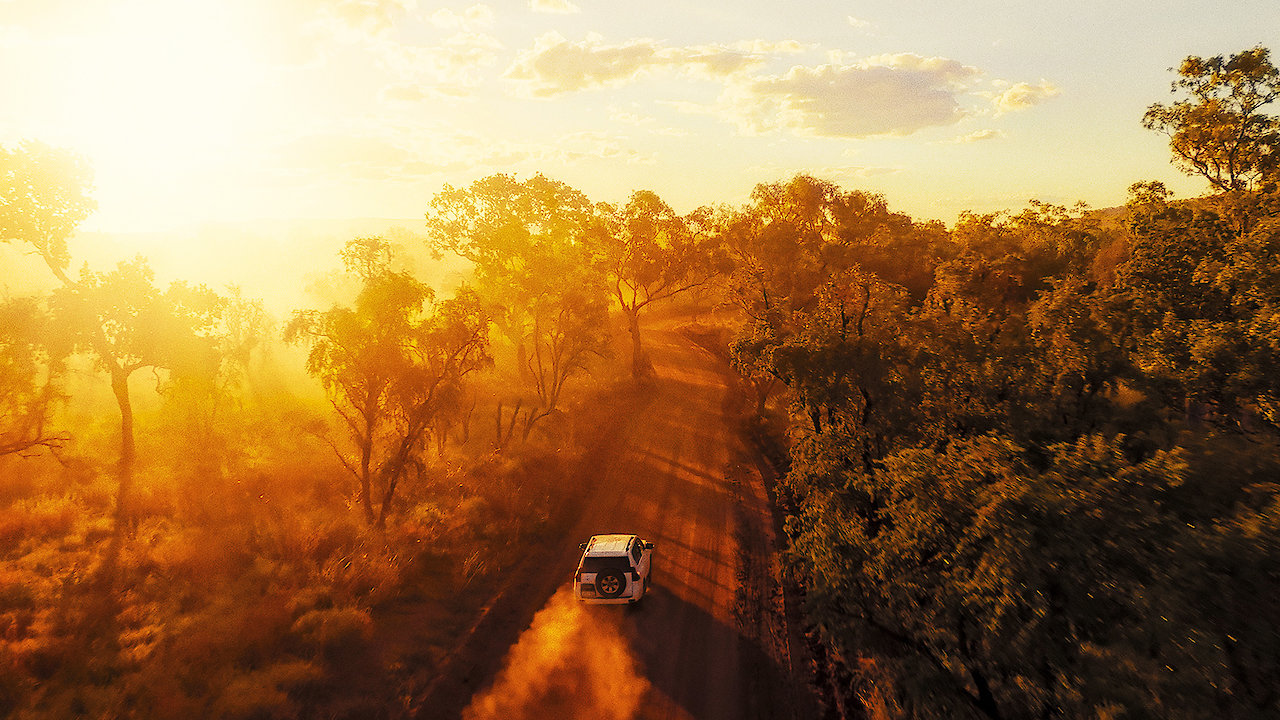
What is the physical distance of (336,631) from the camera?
14.9 metres

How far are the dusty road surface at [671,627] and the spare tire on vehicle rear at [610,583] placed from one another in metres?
0.78

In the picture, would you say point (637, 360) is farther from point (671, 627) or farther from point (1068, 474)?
point (1068, 474)

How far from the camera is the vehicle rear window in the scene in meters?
17.1

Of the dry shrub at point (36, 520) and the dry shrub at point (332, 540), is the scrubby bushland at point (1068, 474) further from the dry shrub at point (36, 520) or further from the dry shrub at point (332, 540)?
the dry shrub at point (36, 520)

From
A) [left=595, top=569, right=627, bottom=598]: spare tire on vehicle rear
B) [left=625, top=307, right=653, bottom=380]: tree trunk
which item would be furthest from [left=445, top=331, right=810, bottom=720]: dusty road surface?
[left=625, top=307, right=653, bottom=380]: tree trunk

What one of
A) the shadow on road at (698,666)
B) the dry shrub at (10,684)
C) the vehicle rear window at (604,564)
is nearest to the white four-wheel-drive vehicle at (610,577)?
the vehicle rear window at (604,564)

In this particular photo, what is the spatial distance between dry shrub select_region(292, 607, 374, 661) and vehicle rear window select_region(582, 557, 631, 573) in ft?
20.5

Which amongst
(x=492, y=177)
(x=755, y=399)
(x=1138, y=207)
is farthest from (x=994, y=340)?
(x=492, y=177)

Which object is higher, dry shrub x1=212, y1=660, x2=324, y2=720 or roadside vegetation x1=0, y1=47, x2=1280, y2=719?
roadside vegetation x1=0, y1=47, x2=1280, y2=719

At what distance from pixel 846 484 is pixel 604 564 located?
8.13 meters

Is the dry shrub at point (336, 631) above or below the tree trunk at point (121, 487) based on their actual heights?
below

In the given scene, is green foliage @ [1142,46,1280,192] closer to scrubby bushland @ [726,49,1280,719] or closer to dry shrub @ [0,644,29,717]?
scrubby bushland @ [726,49,1280,719]

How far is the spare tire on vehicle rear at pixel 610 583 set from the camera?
668 inches

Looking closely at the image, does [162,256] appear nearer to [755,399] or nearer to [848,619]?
[755,399]
